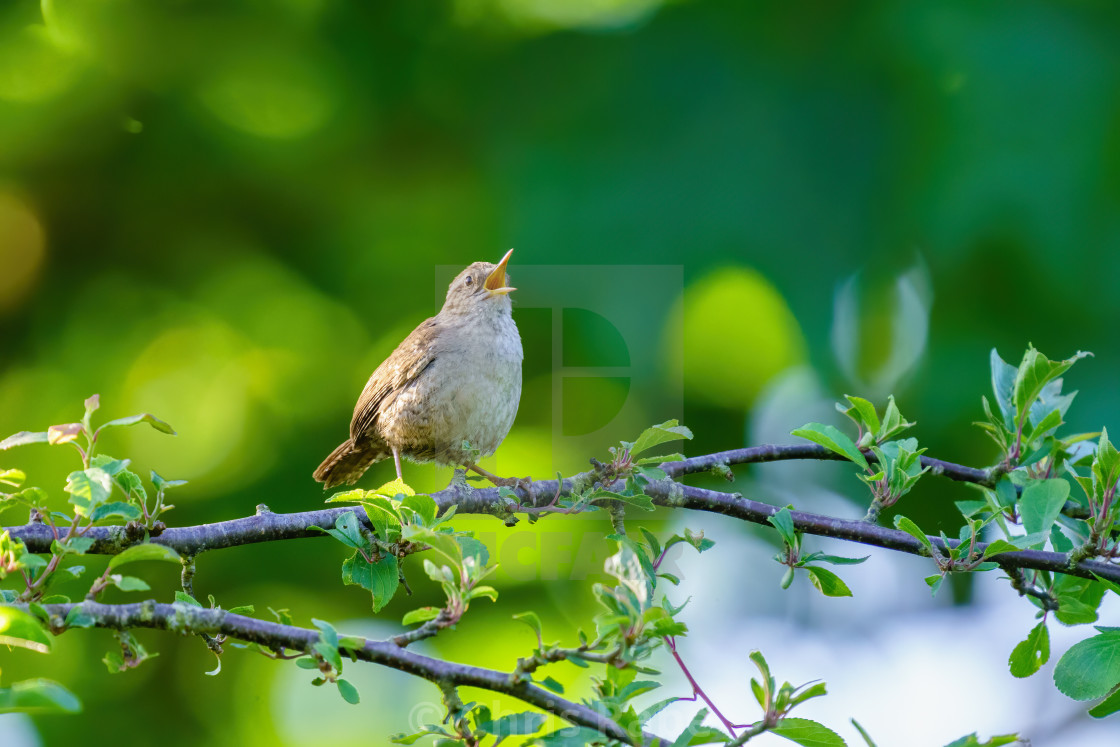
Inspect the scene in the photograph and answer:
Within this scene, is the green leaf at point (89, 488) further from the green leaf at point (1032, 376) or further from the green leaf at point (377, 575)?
the green leaf at point (1032, 376)

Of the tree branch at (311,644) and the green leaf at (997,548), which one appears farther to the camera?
the green leaf at (997,548)

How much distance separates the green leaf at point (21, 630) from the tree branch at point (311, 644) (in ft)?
0.50

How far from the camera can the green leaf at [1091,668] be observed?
1.73 meters

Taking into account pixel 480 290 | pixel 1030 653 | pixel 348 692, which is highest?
pixel 480 290

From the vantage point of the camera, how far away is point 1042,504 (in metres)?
1.70

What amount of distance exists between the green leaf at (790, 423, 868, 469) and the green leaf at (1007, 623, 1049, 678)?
1.87 ft

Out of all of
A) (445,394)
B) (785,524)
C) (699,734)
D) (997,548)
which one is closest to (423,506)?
(699,734)

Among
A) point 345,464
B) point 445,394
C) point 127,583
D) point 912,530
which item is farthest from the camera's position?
point 345,464

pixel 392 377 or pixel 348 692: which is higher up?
pixel 392 377

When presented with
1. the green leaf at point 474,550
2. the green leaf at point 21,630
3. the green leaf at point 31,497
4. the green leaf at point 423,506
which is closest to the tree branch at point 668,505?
the green leaf at point 31,497

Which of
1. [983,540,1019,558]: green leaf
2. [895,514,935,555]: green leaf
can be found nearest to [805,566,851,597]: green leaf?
[895,514,935,555]: green leaf

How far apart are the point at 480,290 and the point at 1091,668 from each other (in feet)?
8.63

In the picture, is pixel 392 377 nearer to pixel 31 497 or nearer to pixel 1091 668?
pixel 31 497

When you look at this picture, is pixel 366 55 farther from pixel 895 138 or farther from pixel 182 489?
pixel 895 138
